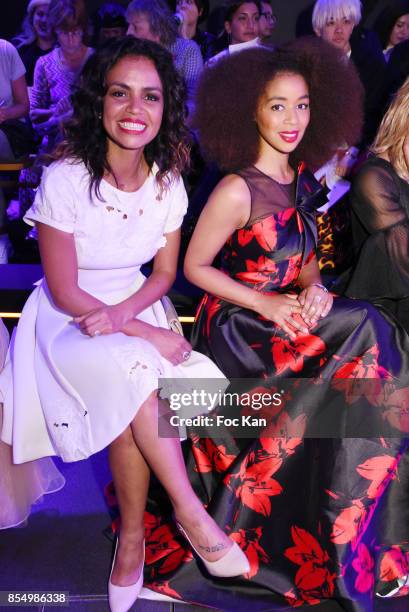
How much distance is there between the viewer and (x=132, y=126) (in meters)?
2.08

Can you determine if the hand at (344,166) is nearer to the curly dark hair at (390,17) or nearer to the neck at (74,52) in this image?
the curly dark hair at (390,17)

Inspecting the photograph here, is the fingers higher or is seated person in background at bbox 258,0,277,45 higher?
seated person in background at bbox 258,0,277,45

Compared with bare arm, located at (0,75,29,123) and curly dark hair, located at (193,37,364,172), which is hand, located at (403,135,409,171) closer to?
curly dark hair, located at (193,37,364,172)

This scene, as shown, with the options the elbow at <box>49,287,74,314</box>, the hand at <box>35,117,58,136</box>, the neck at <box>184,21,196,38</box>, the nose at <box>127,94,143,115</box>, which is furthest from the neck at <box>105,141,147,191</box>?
the neck at <box>184,21,196,38</box>

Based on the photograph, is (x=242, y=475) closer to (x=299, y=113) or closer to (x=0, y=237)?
(x=299, y=113)

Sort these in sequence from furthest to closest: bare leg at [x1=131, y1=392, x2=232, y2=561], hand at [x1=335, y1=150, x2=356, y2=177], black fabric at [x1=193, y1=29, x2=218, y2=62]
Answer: black fabric at [x1=193, y1=29, x2=218, y2=62] < hand at [x1=335, y1=150, x2=356, y2=177] < bare leg at [x1=131, y1=392, x2=232, y2=561]

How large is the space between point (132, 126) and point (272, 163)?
453 mm

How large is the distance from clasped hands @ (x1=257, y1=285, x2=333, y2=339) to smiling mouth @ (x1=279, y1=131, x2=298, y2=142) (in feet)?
1.44

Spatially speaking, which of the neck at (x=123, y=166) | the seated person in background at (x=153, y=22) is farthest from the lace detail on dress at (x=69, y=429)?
the seated person in background at (x=153, y=22)

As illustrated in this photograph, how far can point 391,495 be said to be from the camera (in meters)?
2.13

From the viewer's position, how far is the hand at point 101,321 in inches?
79.0

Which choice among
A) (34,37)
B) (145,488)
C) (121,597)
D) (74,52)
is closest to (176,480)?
(145,488)

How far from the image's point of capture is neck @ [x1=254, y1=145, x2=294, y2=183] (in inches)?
89.2

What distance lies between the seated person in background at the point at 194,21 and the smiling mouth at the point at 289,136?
98.0 inches
